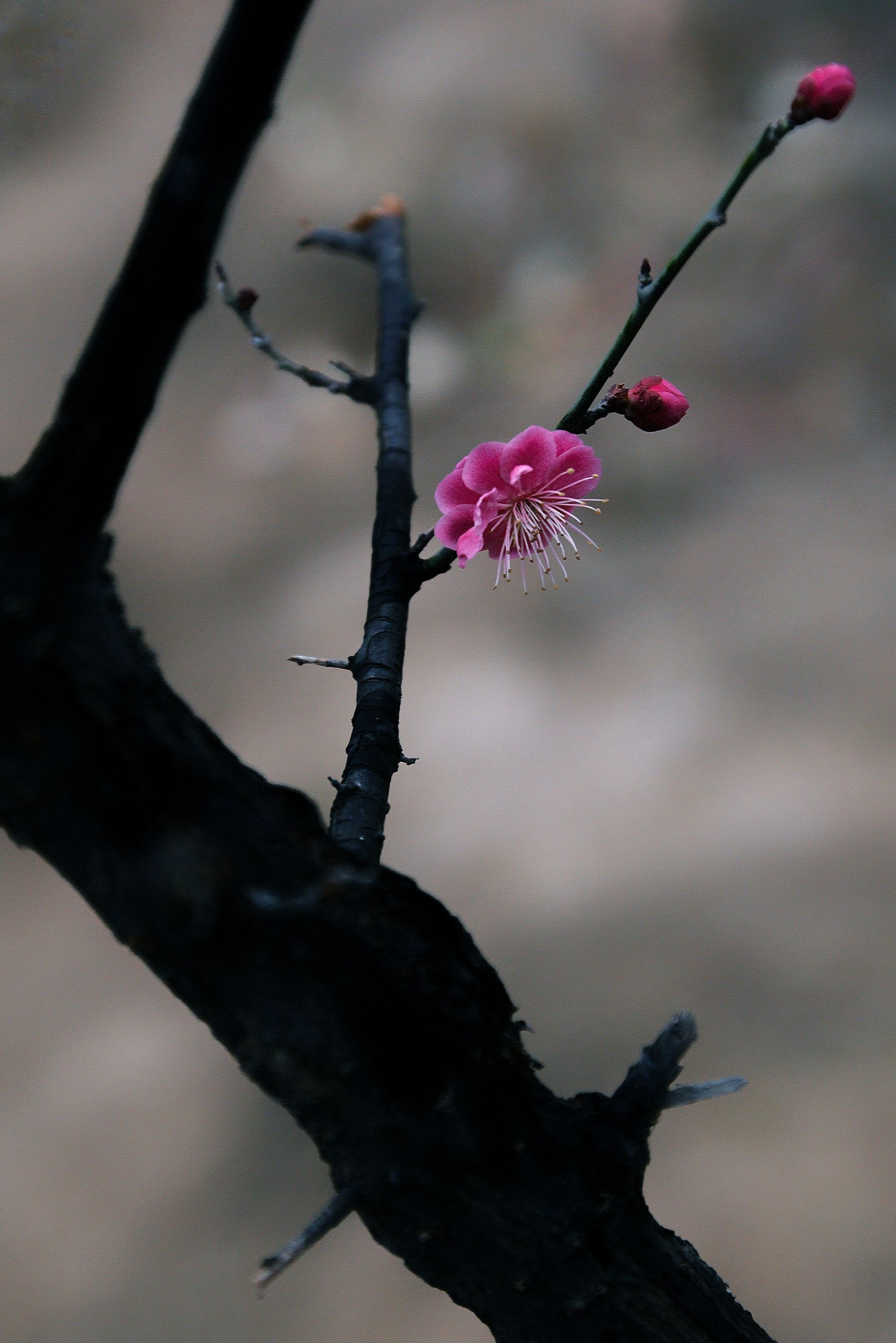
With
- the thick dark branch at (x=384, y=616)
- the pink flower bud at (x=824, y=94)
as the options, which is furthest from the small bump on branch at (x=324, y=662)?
the pink flower bud at (x=824, y=94)

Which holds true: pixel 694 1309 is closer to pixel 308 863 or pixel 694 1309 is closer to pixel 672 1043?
pixel 672 1043

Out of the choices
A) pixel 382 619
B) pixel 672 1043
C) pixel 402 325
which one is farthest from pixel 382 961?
pixel 402 325

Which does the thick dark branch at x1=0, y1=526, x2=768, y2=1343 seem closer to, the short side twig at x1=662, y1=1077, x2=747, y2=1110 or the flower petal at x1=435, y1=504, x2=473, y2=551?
the short side twig at x1=662, y1=1077, x2=747, y2=1110

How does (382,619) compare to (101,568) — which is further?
(382,619)

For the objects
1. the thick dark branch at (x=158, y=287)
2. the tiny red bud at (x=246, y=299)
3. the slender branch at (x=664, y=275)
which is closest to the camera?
the thick dark branch at (x=158, y=287)

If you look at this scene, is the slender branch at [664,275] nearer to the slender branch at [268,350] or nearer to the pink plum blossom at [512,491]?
the pink plum blossom at [512,491]

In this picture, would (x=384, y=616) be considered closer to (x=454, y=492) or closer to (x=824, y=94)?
(x=454, y=492)

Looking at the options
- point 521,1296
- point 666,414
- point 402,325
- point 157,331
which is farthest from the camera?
point 402,325
